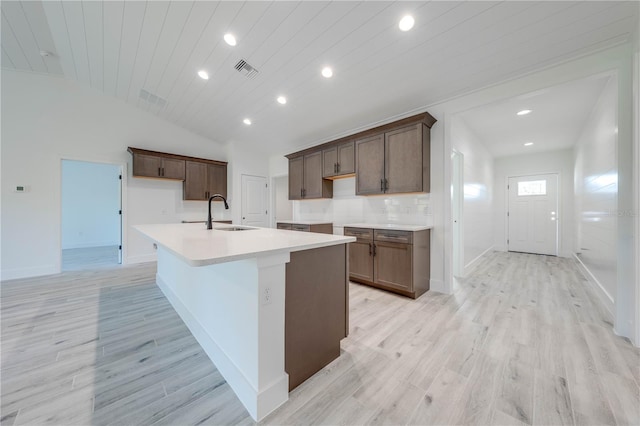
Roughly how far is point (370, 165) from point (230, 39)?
234 centimetres

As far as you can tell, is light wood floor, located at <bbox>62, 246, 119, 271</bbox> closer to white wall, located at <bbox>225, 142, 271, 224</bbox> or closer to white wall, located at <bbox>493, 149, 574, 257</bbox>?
white wall, located at <bbox>225, 142, 271, 224</bbox>

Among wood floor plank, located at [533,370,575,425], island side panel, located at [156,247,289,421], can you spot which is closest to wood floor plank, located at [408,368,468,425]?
wood floor plank, located at [533,370,575,425]

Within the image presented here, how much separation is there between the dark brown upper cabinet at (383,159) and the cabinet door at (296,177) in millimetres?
386

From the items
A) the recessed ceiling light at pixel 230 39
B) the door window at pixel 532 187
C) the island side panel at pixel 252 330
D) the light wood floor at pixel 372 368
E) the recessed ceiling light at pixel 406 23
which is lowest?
the light wood floor at pixel 372 368

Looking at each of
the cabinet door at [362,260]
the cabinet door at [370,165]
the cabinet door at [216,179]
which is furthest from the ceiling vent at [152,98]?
the cabinet door at [362,260]

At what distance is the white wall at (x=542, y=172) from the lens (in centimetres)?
520

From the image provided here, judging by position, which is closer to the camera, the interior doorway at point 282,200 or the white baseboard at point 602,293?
the white baseboard at point 602,293

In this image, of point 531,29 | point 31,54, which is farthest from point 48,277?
point 531,29

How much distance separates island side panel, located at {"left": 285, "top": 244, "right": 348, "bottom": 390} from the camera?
1.37 m

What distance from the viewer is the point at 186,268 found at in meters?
2.24

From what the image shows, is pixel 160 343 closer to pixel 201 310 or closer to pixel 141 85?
pixel 201 310

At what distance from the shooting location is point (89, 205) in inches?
262

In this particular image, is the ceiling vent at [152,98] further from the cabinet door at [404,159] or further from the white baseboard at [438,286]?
the white baseboard at [438,286]

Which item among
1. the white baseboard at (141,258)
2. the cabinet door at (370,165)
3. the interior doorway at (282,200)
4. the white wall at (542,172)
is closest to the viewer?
the cabinet door at (370,165)
